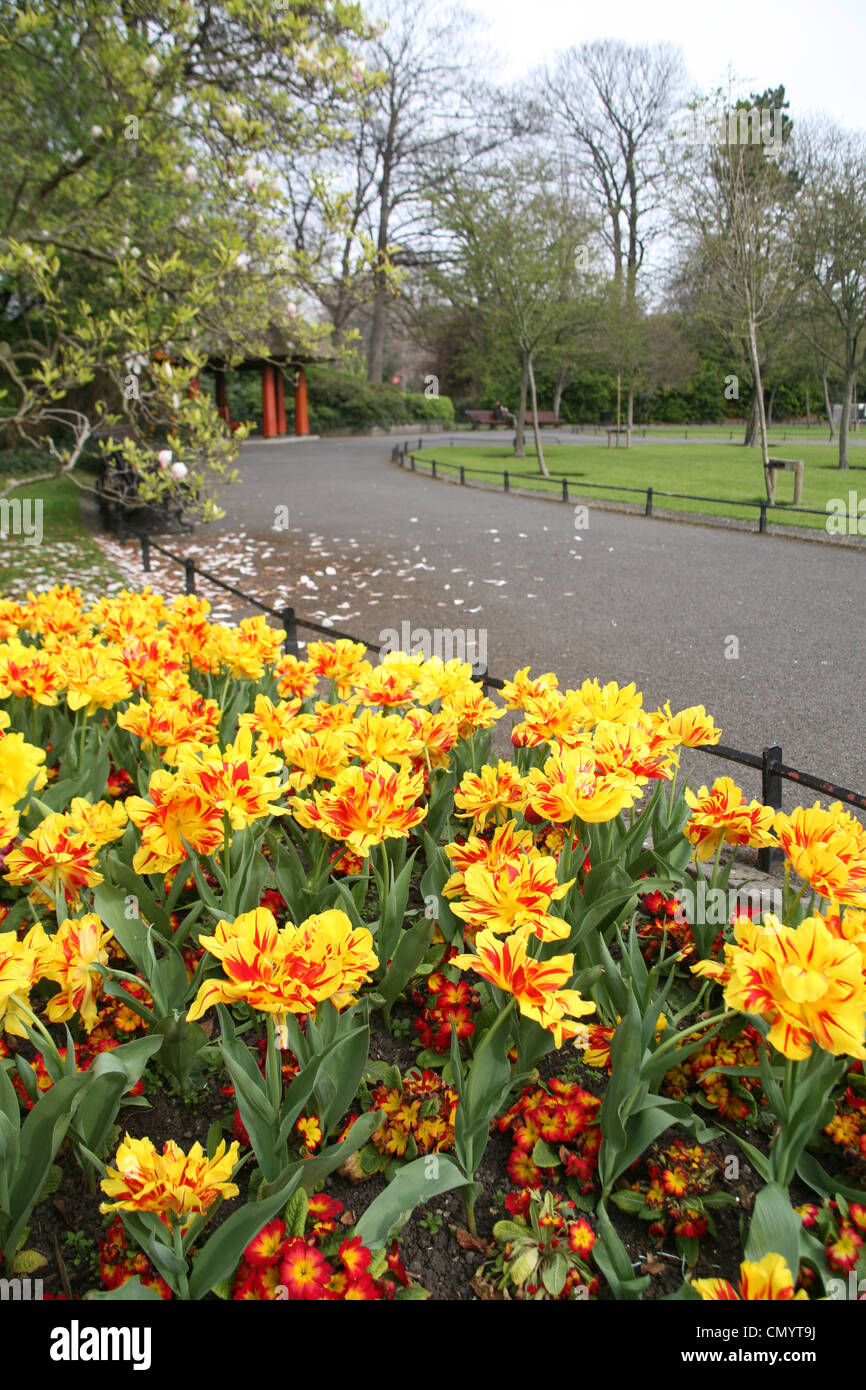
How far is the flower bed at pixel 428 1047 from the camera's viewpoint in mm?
1441

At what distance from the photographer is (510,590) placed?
9156mm

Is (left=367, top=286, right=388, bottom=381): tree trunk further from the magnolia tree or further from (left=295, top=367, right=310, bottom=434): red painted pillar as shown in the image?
the magnolia tree

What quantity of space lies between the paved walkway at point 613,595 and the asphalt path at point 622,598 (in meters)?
0.02

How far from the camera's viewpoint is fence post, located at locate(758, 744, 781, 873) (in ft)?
9.84

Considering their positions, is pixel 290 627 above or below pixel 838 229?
below

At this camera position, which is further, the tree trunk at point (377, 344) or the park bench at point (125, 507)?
the tree trunk at point (377, 344)

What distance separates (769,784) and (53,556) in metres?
10.1

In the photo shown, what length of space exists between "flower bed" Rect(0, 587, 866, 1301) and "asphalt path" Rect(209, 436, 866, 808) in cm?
208

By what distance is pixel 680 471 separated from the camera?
69.6 feet

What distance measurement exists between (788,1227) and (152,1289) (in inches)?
42.6

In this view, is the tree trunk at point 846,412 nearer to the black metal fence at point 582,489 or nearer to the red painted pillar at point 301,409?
the black metal fence at point 582,489

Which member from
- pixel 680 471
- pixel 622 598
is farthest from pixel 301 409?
pixel 622 598

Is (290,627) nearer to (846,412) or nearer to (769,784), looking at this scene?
(769,784)

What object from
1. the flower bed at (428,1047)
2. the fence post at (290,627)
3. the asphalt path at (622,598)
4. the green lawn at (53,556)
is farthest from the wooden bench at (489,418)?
the flower bed at (428,1047)
